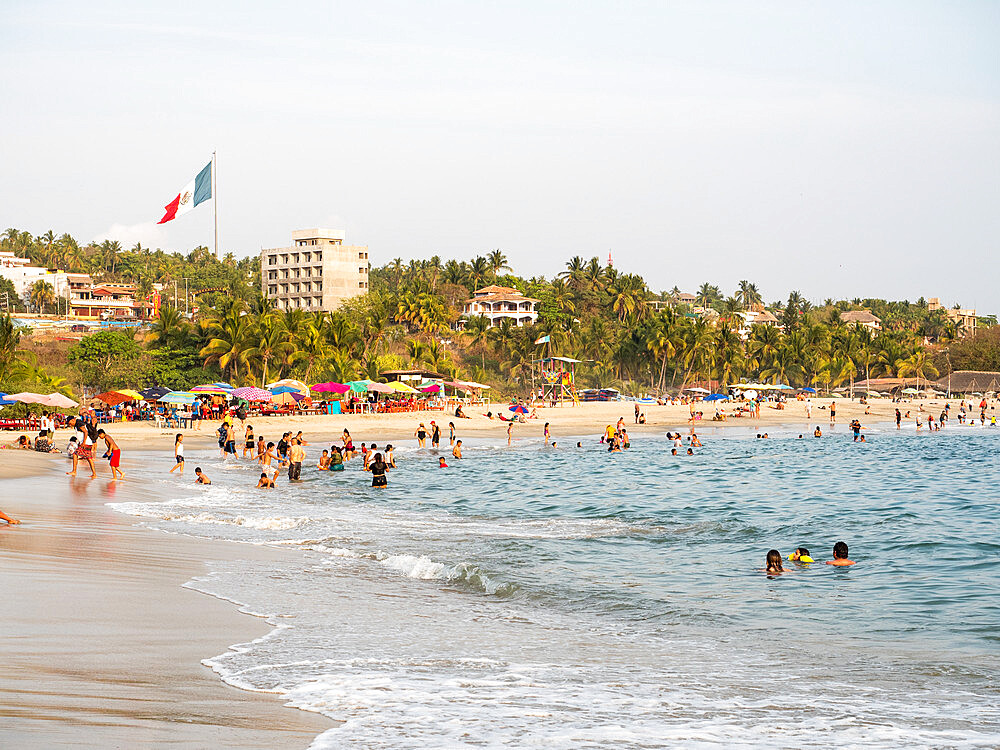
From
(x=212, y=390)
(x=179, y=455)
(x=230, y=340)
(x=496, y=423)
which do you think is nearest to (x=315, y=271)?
(x=230, y=340)

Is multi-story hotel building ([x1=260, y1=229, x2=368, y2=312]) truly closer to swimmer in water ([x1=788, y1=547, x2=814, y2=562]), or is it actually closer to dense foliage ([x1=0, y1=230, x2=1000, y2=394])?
dense foliage ([x1=0, y1=230, x2=1000, y2=394])

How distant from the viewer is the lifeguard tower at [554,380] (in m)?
71.3

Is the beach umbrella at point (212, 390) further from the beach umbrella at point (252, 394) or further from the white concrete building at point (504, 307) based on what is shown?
the white concrete building at point (504, 307)

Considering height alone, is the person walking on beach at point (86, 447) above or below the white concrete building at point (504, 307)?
below

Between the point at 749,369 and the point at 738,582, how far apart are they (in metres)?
89.2

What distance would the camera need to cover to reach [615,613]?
1003cm

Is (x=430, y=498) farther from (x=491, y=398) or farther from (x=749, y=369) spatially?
(x=749, y=369)

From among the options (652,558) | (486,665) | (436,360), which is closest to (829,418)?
(436,360)

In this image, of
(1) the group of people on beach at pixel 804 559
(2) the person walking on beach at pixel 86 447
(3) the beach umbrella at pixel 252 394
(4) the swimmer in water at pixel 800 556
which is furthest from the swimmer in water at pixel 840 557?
(3) the beach umbrella at pixel 252 394

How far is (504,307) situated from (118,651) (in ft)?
319

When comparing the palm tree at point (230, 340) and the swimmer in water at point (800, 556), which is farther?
the palm tree at point (230, 340)

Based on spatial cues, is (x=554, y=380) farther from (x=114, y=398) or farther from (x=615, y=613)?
(x=615, y=613)

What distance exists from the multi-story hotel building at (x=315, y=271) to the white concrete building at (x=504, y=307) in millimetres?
16190

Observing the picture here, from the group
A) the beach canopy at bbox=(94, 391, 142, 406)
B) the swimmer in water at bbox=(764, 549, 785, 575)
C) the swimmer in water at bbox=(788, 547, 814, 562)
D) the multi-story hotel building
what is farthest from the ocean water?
the multi-story hotel building
